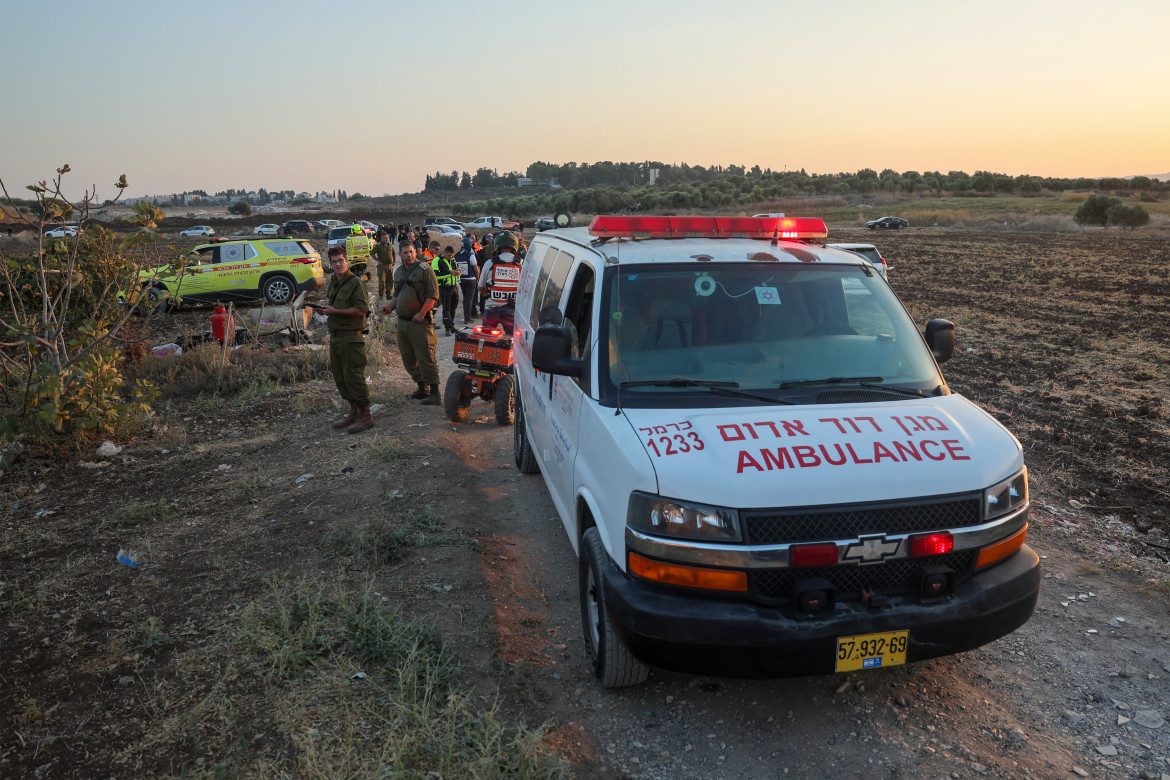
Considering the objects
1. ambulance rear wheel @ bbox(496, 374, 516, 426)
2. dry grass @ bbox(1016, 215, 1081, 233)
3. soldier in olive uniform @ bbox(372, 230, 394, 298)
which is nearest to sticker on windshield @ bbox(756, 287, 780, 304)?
ambulance rear wheel @ bbox(496, 374, 516, 426)

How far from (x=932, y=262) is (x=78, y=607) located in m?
31.0

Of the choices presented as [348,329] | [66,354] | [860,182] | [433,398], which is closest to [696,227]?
[348,329]

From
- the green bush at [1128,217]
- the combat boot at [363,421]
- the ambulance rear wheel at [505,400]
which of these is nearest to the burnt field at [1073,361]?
the ambulance rear wheel at [505,400]

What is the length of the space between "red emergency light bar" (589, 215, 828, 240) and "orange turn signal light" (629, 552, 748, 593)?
2108 millimetres

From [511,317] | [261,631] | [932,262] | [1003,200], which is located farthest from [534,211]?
[261,631]

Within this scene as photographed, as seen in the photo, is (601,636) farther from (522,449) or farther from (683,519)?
(522,449)

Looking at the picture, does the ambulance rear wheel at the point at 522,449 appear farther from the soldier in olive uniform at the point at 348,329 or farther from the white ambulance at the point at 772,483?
the white ambulance at the point at 772,483

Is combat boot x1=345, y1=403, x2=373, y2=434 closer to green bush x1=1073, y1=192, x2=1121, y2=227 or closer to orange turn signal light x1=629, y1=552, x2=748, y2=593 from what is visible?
orange turn signal light x1=629, y1=552, x2=748, y2=593

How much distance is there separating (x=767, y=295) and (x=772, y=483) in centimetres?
141

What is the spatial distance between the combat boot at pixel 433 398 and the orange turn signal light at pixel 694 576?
6.34 m

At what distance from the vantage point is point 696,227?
4.51 metres

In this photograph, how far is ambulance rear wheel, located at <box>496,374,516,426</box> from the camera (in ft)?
26.9

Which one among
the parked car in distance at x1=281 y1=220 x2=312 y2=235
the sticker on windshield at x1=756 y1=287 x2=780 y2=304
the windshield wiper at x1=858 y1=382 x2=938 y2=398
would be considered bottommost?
the windshield wiper at x1=858 y1=382 x2=938 y2=398

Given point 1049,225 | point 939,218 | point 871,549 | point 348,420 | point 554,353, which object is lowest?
point 348,420
